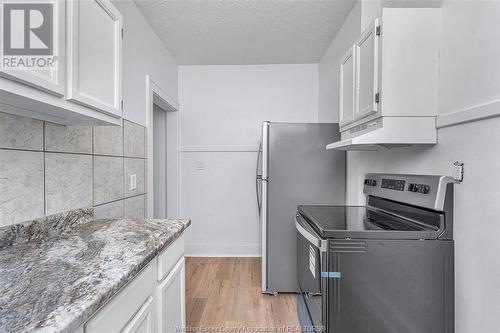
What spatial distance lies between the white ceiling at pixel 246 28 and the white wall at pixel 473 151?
1.15 meters

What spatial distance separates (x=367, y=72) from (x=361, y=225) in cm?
85

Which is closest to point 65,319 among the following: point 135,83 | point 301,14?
point 135,83

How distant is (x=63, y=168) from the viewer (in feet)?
4.11

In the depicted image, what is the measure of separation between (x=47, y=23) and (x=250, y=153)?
2514 millimetres

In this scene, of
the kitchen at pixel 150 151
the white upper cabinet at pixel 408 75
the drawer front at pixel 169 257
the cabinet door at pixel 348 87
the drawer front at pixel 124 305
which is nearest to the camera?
the drawer front at pixel 124 305

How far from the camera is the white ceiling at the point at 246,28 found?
6.72ft

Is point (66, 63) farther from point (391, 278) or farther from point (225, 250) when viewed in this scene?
point (225, 250)

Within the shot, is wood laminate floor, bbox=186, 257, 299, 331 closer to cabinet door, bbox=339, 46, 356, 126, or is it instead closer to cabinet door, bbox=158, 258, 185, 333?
cabinet door, bbox=158, 258, 185, 333

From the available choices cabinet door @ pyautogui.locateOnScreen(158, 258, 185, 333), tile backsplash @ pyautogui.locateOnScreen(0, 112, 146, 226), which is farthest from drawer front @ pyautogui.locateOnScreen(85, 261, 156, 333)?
tile backsplash @ pyautogui.locateOnScreen(0, 112, 146, 226)

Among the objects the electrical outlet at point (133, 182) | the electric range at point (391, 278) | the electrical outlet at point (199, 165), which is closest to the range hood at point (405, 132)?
the electric range at point (391, 278)

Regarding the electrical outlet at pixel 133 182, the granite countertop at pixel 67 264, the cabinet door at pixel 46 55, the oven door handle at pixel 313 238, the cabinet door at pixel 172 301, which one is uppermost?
the cabinet door at pixel 46 55

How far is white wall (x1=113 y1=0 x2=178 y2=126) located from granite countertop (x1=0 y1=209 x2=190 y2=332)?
95 cm

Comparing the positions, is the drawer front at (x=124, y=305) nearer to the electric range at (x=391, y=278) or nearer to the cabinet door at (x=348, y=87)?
the electric range at (x=391, y=278)

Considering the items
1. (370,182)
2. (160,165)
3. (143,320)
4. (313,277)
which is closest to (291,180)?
(370,182)
